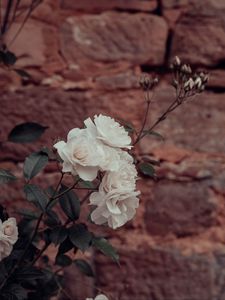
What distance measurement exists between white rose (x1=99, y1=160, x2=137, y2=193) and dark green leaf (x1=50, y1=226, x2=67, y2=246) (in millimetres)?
206

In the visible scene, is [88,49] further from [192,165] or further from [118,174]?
[118,174]

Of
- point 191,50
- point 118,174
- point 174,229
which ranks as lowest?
point 174,229

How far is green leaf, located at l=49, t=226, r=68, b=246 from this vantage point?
54.1 inches

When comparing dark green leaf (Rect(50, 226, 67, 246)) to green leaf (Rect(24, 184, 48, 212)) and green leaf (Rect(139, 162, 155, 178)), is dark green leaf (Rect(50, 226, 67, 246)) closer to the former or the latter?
green leaf (Rect(24, 184, 48, 212))

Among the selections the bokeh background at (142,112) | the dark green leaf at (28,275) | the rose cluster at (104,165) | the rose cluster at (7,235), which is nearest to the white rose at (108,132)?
the rose cluster at (104,165)

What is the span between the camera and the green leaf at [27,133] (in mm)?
1598

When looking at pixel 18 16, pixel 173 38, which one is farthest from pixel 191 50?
pixel 18 16

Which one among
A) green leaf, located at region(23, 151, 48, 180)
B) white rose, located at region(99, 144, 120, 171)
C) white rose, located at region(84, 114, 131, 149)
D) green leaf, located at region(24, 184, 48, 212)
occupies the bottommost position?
green leaf, located at region(24, 184, 48, 212)

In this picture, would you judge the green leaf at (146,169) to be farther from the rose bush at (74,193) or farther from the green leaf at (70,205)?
the green leaf at (70,205)

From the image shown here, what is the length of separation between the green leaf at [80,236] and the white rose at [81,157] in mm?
213

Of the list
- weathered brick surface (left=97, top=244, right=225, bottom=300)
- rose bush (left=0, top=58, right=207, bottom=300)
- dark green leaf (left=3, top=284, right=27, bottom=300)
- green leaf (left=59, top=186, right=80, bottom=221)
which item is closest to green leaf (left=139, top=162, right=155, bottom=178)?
rose bush (left=0, top=58, right=207, bottom=300)

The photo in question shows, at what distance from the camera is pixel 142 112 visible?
2018 mm

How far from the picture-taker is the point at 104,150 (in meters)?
1.23

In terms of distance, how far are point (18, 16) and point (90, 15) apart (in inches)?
9.2
